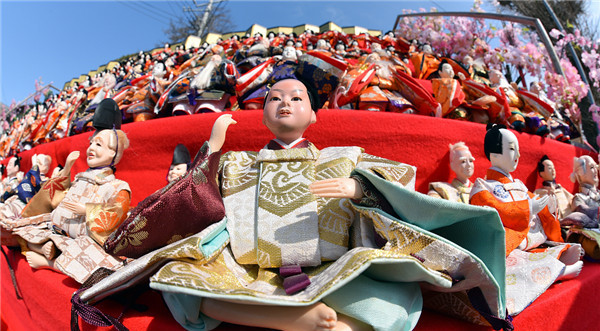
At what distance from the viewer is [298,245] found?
1.27 metres

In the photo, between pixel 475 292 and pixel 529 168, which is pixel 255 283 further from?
pixel 529 168

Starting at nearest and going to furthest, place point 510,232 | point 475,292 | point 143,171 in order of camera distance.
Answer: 1. point 475,292
2. point 510,232
3. point 143,171

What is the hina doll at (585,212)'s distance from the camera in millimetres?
2064

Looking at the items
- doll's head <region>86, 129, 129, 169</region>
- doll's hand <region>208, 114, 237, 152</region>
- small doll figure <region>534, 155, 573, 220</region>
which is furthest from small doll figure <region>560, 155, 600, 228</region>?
doll's head <region>86, 129, 129, 169</region>

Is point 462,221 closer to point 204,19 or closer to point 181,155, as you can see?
point 181,155

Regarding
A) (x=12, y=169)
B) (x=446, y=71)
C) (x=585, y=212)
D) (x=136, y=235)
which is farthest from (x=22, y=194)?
(x=585, y=212)

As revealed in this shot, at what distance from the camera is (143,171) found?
2787 millimetres

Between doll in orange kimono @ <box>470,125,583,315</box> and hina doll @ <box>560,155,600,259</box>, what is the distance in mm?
172

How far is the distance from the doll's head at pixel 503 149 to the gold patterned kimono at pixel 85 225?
7.01 ft

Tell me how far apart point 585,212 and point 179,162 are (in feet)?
10.2

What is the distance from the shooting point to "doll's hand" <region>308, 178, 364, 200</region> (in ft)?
3.82

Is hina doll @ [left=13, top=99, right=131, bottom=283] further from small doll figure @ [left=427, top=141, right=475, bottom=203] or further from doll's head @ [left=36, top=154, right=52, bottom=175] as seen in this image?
small doll figure @ [left=427, top=141, right=475, bottom=203]

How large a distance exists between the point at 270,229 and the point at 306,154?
1.28 ft

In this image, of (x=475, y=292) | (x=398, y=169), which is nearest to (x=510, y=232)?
(x=475, y=292)
